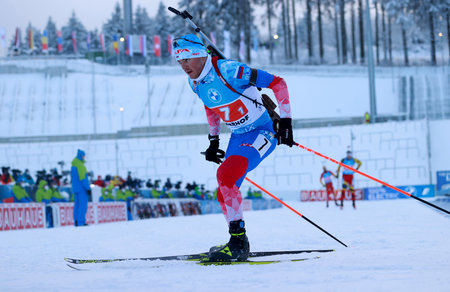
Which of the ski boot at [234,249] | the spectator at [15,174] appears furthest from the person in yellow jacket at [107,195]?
the ski boot at [234,249]

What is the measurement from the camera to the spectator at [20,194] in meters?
14.8

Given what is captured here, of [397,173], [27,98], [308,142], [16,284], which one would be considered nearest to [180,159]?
[308,142]

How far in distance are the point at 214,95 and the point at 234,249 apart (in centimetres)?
137

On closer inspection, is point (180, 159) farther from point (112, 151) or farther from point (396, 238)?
point (396, 238)

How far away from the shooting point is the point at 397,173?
30109 mm

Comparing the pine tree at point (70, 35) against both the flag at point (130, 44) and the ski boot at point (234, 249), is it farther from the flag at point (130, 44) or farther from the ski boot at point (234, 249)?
the ski boot at point (234, 249)

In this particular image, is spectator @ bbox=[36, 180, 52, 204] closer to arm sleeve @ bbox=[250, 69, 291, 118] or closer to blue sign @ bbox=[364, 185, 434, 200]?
arm sleeve @ bbox=[250, 69, 291, 118]

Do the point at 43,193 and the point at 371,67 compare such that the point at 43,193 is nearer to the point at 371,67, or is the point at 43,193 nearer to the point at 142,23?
the point at 371,67

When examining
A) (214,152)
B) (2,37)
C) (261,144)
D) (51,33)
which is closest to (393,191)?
(214,152)

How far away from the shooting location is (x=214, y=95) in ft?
17.7

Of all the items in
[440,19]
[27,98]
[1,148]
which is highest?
[440,19]

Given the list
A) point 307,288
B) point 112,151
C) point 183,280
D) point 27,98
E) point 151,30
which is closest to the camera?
point 307,288

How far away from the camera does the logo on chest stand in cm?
536

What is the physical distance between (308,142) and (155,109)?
54.0 feet
